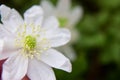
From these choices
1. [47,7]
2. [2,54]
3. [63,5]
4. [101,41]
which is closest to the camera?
[2,54]

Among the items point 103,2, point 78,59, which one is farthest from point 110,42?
point 78,59

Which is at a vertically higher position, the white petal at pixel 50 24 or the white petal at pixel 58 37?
the white petal at pixel 50 24

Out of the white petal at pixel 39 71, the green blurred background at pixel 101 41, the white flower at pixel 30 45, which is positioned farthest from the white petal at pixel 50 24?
the green blurred background at pixel 101 41

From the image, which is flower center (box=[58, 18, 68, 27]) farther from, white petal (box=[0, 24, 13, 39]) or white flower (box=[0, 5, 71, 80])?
white petal (box=[0, 24, 13, 39])

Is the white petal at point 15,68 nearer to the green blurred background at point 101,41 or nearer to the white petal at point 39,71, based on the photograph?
the white petal at point 39,71

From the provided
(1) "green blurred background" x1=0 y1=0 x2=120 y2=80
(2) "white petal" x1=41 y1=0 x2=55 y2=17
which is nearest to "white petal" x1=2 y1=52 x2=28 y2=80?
(2) "white petal" x1=41 y1=0 x2=55 y2=17

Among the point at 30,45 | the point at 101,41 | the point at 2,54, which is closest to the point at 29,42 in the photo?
the point at 30,45

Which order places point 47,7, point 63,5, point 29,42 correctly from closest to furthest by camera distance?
point 29,42
point 47,7
point 63,5

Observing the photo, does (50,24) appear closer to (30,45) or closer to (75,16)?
(30,45)
